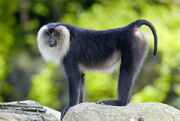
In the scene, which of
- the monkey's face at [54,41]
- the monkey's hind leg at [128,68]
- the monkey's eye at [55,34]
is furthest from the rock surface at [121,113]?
the monkey's eye at [55,34]

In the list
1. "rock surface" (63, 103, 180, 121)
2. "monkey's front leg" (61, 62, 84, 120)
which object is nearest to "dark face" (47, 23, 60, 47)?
"monkey's front leg" (61, 62, 84, 120)

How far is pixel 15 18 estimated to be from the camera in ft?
47.5

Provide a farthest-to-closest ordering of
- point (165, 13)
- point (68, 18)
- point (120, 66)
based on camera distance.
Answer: point (68, 18) < point (165, 13) < point (120, 66)

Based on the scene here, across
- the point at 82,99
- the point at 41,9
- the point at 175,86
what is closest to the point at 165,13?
the point at 175,86

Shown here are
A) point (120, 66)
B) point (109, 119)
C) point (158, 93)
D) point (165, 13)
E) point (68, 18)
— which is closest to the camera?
point (109, 119)

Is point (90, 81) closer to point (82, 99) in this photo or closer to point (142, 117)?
point (82, 99)

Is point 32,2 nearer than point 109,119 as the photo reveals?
No

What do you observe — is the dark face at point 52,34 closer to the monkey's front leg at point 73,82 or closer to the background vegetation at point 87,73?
the monkey's front leg at point 73,82

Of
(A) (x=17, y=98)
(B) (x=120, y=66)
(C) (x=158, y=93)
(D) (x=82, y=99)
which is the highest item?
(B) (x=120, y=66)

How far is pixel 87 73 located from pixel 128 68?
4.30 m

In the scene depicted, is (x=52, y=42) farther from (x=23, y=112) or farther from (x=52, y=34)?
(x=23, y=112)

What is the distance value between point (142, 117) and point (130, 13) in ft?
21.1

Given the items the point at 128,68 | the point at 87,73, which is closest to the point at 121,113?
the point at 128,68

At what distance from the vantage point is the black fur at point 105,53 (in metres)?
6.59
